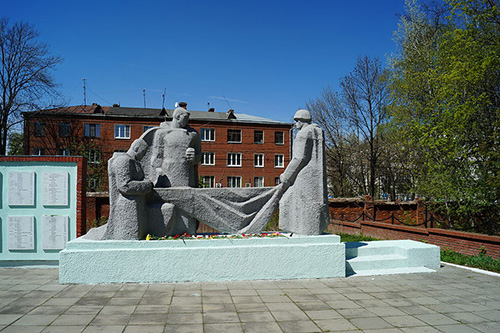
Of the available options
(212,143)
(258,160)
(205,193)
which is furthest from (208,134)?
(205,193)

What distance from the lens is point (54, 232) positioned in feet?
23.0

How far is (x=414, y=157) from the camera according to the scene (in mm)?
17156

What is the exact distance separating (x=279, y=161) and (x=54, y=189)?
84.3 feet

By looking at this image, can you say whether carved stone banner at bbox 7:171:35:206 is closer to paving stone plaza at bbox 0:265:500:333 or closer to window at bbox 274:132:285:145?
paving stone plaza at bbox 0:265:500:333

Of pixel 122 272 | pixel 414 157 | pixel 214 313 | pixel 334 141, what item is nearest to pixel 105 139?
pixel 334 141

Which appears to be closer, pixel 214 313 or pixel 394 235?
pixel 214 313

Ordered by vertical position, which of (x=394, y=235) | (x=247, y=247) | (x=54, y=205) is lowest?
(x=394, y=235)

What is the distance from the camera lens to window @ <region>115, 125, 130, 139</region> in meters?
28.2

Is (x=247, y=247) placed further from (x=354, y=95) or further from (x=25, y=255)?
(x=354, y=95)

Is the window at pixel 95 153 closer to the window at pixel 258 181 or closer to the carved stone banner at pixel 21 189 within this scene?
the window at pixel 258 181

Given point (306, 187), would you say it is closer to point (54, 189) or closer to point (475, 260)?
point (475, 260)

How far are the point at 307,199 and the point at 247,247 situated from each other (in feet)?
4.80

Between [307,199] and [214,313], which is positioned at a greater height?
[307,199]

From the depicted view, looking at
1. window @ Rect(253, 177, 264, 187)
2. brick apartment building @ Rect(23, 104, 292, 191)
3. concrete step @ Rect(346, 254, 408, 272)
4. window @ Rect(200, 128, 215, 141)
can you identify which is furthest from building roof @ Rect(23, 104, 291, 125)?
concrete step @ Rect(346, 254, 408, 272)
